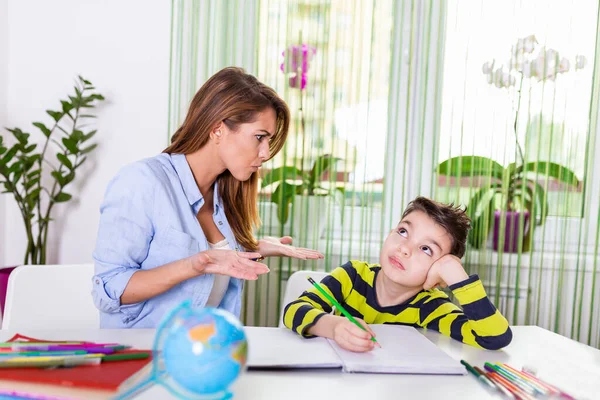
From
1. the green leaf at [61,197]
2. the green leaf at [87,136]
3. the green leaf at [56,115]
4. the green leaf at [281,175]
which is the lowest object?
the green leaf at [61,197]

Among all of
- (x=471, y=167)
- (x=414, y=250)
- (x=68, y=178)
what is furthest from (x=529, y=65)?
(x=68, y=178)

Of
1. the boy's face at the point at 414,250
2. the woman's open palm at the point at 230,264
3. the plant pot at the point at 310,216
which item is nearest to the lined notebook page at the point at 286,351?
the woman's open palm at the point at 230,264

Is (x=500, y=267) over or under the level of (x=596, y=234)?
under

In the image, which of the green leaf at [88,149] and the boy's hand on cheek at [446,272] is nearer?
the boy's hand on cheek at [446,272]

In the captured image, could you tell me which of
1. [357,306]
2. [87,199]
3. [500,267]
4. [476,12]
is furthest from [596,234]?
[87,199]

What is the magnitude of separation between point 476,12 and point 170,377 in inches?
80.9

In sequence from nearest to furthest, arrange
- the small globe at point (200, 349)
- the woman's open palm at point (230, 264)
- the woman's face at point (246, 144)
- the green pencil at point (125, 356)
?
the small globe at point (200, 349), the green pencil at point (125, 356), the woman's open palm at point (230, 264), the woman's face at point (246, 144)

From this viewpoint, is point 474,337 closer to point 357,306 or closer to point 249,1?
point 357,306

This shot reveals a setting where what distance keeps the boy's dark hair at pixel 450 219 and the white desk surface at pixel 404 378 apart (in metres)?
0.29

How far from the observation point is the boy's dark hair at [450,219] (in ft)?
4.76

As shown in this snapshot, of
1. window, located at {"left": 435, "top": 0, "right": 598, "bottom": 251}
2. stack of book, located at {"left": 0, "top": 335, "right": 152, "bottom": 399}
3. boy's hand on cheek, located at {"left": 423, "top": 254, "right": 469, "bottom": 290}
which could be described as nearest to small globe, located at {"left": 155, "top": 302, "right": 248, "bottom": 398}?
stack of book, located at {"left": 0, "top": 335, "right": 152, "bottom": 399}

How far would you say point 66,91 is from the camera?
2.61 metres

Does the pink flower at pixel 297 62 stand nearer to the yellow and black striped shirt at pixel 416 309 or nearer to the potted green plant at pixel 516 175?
the potted green plant at pixel 516 175

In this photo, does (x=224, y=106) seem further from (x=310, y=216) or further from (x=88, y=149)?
(x=88, y=149)
